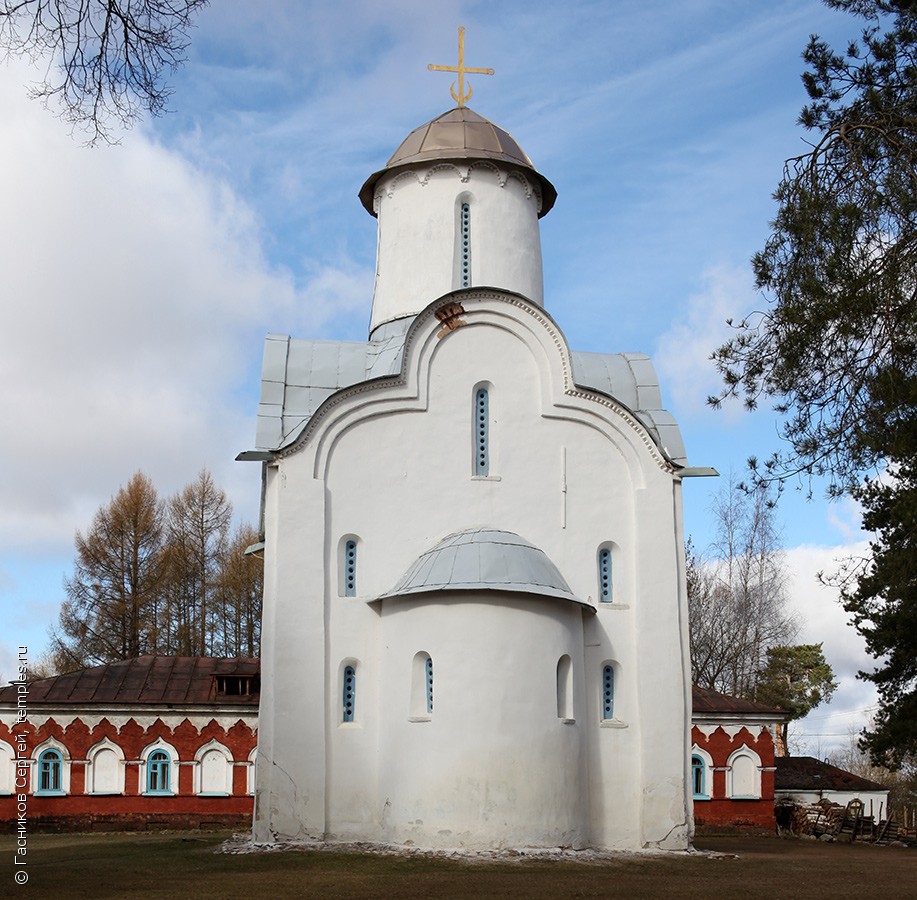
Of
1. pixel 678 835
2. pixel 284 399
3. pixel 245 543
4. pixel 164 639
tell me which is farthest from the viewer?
pixel 245 543

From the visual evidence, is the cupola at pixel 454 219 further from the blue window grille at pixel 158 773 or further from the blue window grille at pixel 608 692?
the blue window grille at pixel 158 773

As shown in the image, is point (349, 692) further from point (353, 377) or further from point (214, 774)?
point (214, 774)

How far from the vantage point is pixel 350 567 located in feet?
53.8

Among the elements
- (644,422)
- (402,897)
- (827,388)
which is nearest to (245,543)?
(644,422)

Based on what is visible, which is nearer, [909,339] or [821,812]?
[909,339]

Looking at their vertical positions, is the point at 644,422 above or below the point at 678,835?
above

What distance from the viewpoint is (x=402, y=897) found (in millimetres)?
10594

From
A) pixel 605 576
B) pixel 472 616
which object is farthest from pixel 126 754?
pixel 605 576

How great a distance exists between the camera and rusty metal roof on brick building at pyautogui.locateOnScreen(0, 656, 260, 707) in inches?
920

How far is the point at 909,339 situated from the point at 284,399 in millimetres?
10688

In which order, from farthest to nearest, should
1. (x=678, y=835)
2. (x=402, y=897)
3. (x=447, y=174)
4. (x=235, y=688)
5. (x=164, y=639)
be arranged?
(x=164, y=639) < (x=235, y=688) < (x=447, y=174) < (x=678, y=835) < (x=402, y=897)

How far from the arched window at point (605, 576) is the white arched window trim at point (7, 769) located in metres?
12.9

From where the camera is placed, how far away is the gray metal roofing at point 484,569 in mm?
15141

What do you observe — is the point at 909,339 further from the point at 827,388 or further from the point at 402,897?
the point at 402,897
